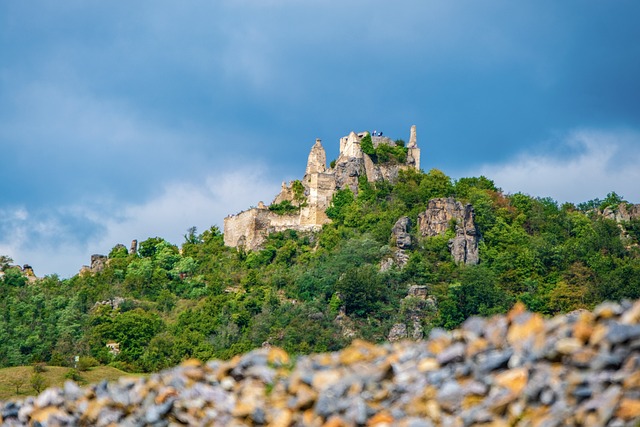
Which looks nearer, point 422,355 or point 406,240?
point 422,355

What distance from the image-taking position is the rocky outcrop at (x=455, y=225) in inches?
2665

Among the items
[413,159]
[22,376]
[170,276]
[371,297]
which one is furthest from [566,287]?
[22,376]

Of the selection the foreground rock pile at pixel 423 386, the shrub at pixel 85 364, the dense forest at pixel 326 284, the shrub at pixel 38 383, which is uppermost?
the dense forest at pixel 326 284

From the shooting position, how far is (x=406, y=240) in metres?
67.9

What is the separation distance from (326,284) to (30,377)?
26.9 metres

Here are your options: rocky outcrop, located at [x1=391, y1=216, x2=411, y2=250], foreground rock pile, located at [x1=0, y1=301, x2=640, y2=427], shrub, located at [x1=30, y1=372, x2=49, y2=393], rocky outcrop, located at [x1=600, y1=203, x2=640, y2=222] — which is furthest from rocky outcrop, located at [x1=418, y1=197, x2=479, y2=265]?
foreground rock pile, located at [x1=0, y1=301, x2=640, y2=427]

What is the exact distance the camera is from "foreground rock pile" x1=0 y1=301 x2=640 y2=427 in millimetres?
10773

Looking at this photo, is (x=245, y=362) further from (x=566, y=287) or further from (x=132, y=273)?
(x=132, y=273)

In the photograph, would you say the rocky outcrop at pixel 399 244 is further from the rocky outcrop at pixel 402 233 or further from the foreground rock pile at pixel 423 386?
the foreground rock pile at pixel 423 386

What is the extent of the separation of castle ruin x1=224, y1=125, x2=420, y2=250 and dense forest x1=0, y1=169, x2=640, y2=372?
950mm

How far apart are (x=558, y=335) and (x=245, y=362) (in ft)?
13.1

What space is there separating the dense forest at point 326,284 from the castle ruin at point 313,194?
0.95 m

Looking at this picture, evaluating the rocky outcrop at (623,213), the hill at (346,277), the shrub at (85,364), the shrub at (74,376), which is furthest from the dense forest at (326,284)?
the shrub at (74,376)

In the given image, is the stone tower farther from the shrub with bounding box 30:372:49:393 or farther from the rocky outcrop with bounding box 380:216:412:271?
the shrub with bounding box 30:372:49:393
